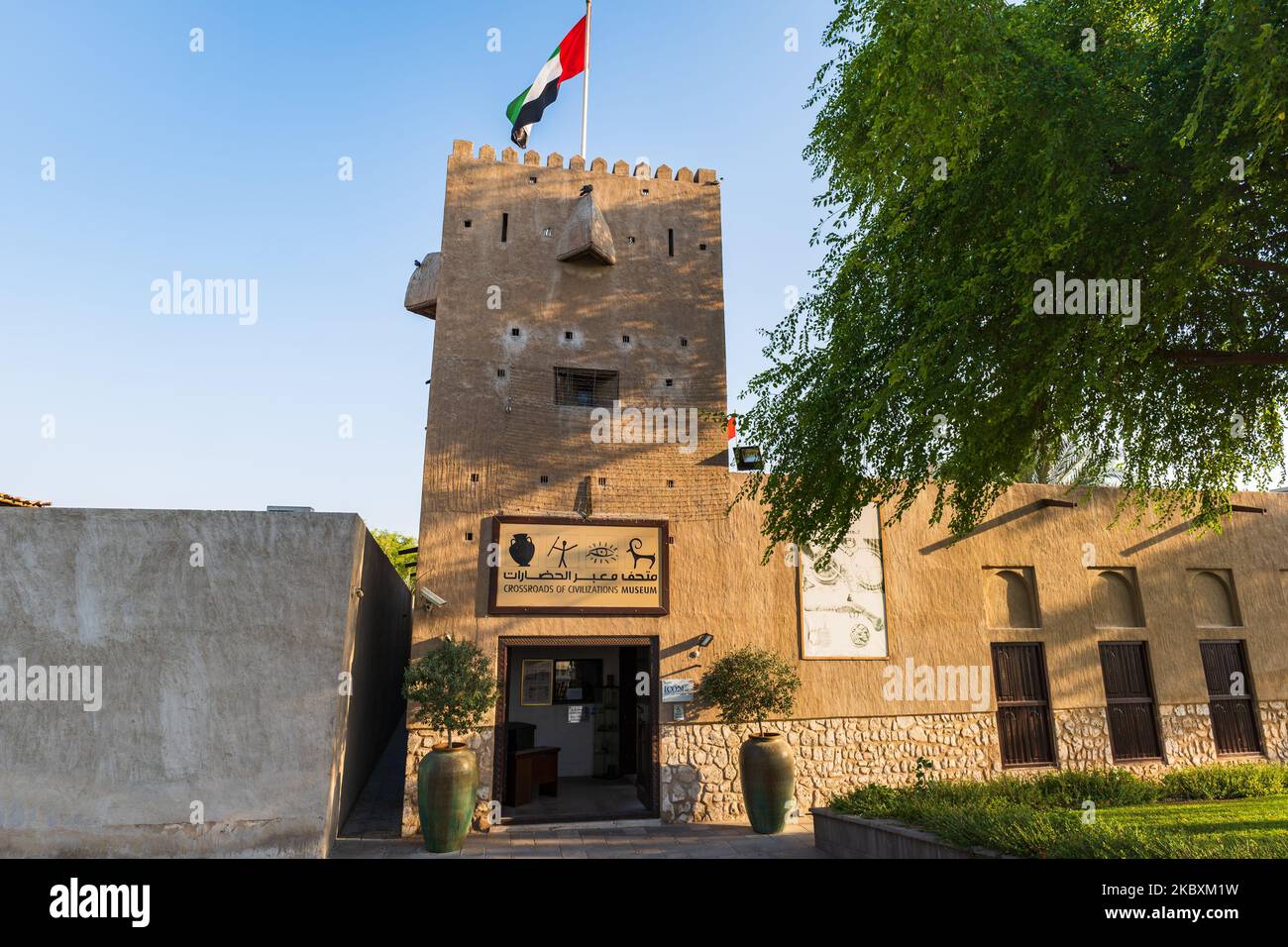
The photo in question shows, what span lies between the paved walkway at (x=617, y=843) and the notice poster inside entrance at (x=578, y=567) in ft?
11.4

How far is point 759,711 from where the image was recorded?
39.5 ft

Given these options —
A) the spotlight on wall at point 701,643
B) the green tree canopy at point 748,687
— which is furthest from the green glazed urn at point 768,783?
the spotlight on wall at point 701,643

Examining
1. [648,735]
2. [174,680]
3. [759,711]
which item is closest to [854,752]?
[759,711]

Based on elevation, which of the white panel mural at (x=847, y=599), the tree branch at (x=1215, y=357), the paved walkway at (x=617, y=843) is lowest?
the paved walkway at (x=617, y=843)

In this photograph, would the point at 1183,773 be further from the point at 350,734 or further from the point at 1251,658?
the point at 350,734

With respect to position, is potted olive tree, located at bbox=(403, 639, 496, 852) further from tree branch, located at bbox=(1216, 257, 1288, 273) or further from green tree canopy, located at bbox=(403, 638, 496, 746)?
tree branch, located at bbox=(1216, 257, 1288, 273)

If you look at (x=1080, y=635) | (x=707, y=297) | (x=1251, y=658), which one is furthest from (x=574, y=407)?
(x=1251, y=658)

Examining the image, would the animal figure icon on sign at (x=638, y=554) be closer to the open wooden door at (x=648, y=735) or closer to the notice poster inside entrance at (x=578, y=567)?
the notice poster inside entrance at (x=578, y=567)

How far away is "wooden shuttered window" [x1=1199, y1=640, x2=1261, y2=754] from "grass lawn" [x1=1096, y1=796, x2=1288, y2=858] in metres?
4.05

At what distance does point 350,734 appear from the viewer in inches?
446

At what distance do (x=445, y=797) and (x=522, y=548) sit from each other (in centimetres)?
403

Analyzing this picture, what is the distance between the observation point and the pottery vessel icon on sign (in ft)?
39.9

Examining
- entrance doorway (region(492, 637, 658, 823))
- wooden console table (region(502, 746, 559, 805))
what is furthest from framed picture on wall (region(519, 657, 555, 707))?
wooden console table (region(502, 746, 559, 805))

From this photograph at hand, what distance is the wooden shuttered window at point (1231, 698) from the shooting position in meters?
15.4
